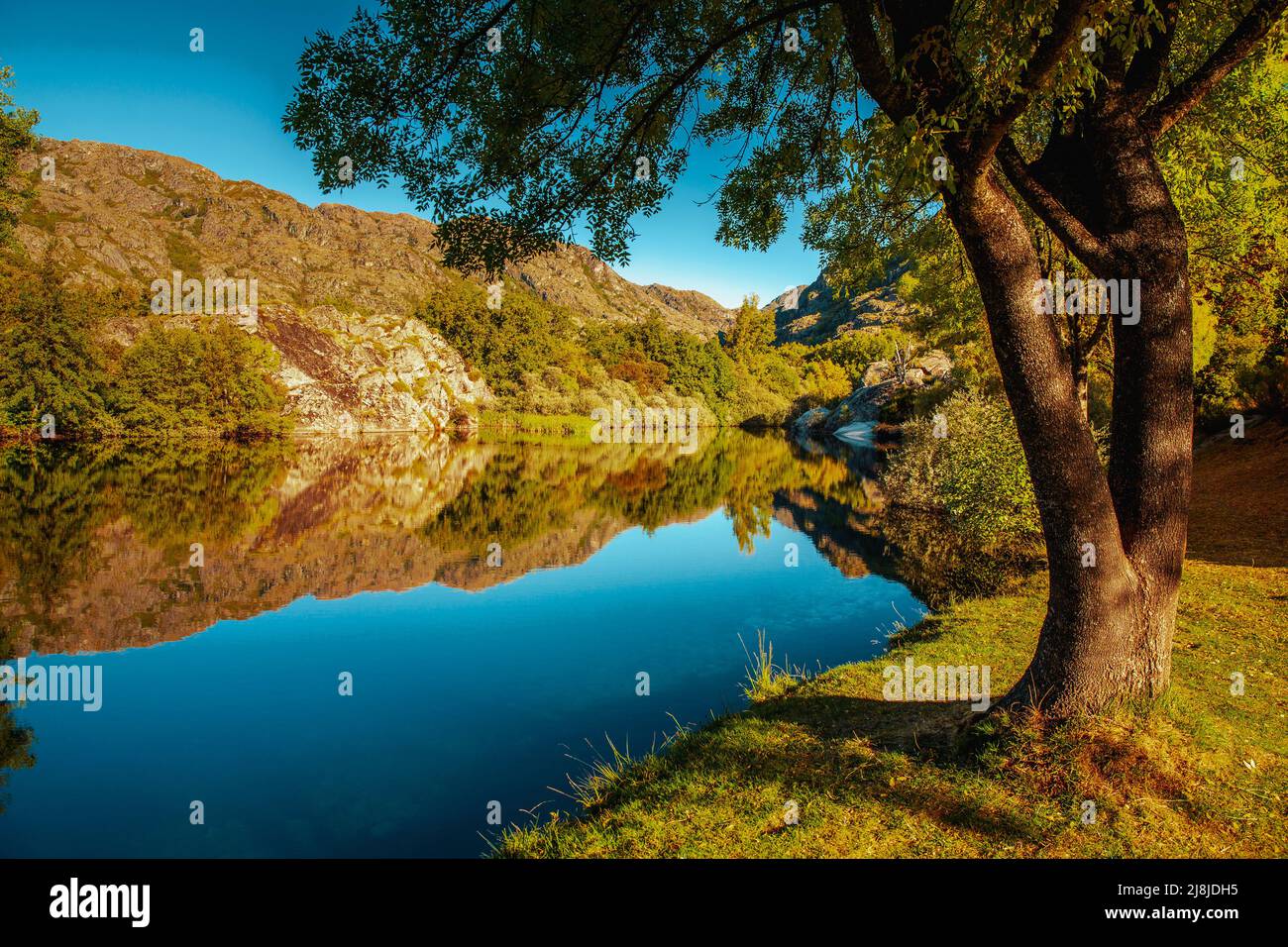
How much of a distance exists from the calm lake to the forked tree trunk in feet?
15.6

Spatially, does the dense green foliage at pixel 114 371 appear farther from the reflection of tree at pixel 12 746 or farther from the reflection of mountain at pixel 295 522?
the reflection of tree at pixel 12 746

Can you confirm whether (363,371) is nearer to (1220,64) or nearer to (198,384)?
(198,384)

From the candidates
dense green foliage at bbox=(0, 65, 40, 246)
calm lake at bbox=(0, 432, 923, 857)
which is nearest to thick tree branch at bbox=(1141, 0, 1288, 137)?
calm lake at bbox=(0, 432, 923, 857)

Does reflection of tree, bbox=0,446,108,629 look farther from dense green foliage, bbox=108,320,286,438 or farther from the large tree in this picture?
dense green foliage, bbox=108,320,286,438

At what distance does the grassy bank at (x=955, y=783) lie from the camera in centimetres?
403

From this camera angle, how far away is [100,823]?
601 centimetres

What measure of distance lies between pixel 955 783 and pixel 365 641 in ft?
33.0

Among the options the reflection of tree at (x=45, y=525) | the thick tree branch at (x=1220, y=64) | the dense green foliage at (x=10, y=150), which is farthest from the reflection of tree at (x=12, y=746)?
the dense green foliage at (x=10, y=150)

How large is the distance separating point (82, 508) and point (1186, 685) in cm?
2649

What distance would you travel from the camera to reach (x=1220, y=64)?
4453 mm

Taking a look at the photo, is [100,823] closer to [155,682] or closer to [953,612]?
[155,682]

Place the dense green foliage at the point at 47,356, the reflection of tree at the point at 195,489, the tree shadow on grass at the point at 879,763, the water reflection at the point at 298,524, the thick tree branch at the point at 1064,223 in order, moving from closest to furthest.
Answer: the tree shadow on grass at the point at 879,763, the thick tree branch at the point at 1064,223, the water reflection at the point at 298,524, the reflection of tree at the point at 195,489, the dense green foliage at the point at 47,356

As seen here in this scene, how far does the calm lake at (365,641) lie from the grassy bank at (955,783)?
61.7 inches
